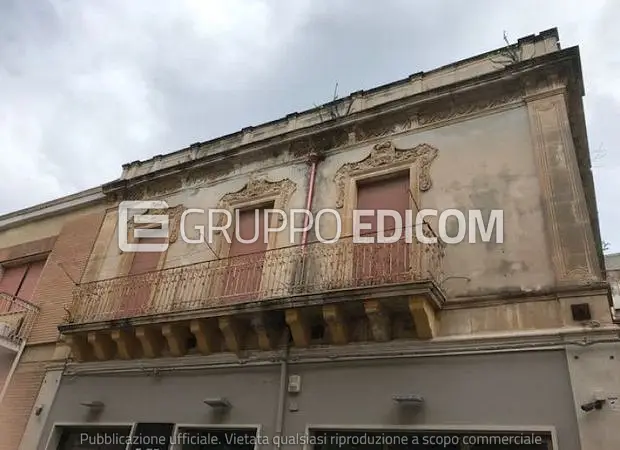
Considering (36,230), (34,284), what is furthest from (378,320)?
(36,230)

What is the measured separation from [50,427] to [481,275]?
24.9 ft

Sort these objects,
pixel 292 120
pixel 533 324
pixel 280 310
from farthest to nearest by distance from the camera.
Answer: pixel 292 120, pixel 280 310, pixel 533 324

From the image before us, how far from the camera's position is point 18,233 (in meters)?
12.7

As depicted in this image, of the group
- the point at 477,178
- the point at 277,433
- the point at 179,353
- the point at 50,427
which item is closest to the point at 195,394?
the point at 179,353

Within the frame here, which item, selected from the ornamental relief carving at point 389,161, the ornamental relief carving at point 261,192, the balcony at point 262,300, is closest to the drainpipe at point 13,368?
the balcony at point 262,300

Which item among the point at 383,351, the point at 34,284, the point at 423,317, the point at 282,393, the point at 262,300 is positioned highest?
the point at 34,284

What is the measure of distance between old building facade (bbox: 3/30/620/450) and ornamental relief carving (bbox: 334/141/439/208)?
0.02m

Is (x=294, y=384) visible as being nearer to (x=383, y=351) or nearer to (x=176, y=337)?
(x=383, y=351)

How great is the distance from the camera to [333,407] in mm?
6488

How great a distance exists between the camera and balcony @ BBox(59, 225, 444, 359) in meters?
6.42

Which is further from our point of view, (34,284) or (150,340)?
(34,284)

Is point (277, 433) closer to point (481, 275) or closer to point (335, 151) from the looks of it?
point (481, 275)

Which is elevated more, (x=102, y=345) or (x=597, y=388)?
(x=102, y=345)

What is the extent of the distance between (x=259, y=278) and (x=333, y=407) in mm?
2524
